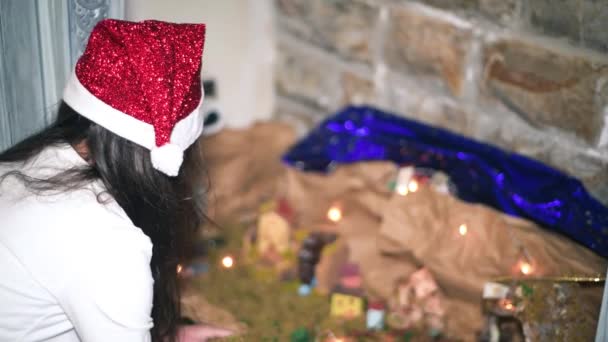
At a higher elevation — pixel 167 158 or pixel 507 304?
pixel 167 158

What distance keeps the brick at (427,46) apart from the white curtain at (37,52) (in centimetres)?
97

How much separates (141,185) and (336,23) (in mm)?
1227

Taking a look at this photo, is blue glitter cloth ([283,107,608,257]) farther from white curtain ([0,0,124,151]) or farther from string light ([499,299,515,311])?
white curtain ([0,0,124,151])

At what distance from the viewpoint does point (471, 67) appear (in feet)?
6.45

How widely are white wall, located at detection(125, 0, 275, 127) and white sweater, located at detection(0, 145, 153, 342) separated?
45.0 inches

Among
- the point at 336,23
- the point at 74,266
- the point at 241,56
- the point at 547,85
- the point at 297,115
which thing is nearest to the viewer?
the point at 74,266

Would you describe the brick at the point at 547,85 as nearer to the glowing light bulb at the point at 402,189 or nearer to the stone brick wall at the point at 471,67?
the stone brick wall at the point at 471,67

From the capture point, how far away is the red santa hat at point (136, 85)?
1165 mm

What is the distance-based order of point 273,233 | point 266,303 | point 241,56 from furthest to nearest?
point 241,56 < point 273,233 < point 266,303

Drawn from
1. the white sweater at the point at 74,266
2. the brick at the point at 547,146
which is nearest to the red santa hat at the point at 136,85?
the white sweater at the point at 74,266

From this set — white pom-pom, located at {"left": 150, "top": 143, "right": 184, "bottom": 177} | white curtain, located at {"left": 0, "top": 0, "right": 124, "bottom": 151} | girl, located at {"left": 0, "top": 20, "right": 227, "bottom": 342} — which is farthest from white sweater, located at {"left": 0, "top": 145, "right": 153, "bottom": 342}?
white curtain, located at {"left": 0, "top": 0, "right": 124, "bottom": 151}

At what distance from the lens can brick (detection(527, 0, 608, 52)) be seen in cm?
163

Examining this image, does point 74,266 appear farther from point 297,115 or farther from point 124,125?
point 297,115

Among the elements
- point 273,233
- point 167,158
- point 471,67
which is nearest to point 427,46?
point 471,67
